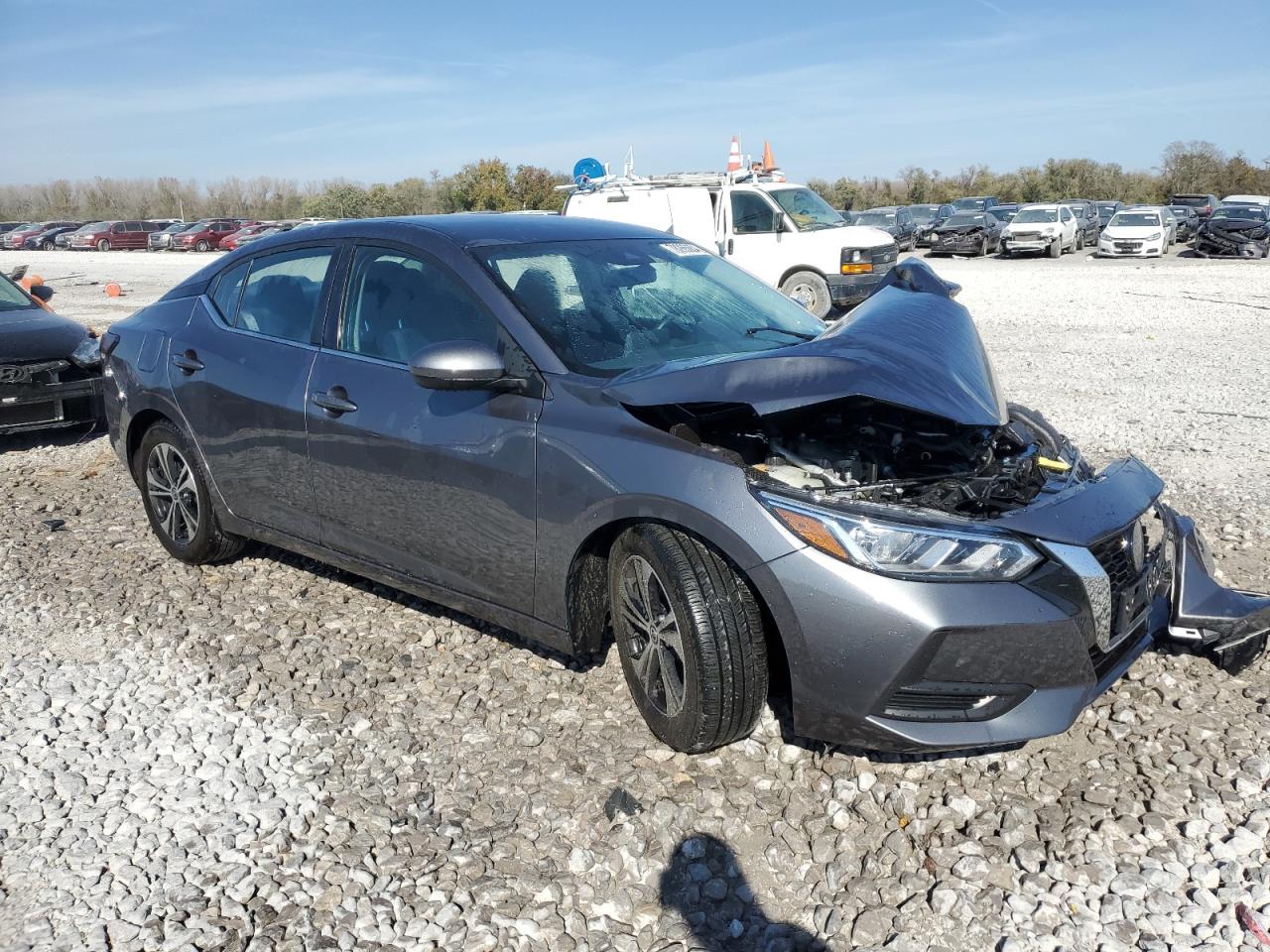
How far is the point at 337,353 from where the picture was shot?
4359 millimetres

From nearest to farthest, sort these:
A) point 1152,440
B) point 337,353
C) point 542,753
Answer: point 542,753 → point 337,353 → point 1152,440

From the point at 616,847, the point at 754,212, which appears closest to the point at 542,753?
the point at 616,847

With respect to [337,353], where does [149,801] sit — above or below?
below

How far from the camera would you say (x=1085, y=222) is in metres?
34.5

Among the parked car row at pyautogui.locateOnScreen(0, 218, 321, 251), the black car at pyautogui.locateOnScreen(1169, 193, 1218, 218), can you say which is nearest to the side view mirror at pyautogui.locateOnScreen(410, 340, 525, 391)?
the black car at pyautogui.locateOnScreen(1169, 193, 1218, 218)

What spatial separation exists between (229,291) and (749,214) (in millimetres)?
11032

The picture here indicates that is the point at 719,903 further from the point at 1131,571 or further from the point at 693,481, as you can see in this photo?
the point at 1131,571

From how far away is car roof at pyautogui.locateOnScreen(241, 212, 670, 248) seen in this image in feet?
14.1

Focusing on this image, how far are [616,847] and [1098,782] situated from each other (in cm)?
151

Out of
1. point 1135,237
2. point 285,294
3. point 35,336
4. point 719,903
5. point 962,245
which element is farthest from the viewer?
point 962,245

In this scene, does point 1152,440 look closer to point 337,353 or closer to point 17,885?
point 337,353

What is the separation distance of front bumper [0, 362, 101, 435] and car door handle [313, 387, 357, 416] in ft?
16.4

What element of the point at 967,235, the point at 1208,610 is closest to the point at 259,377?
the point at 1208,610

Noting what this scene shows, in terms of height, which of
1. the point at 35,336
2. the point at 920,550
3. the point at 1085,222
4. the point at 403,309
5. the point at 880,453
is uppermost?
the point at 403,309
